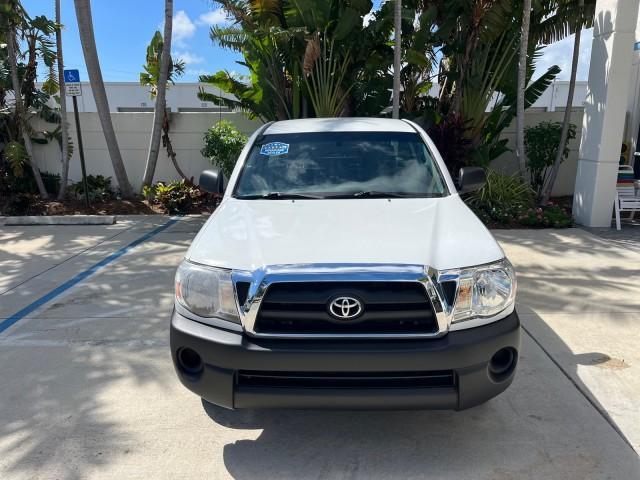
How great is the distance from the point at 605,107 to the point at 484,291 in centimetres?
686

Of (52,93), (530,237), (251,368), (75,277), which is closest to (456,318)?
(251,368)

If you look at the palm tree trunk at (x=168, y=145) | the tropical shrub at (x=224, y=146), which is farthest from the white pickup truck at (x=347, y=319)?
the palm tree trunk at (x=168, y=145)

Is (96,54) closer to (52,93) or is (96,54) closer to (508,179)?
(52,93)

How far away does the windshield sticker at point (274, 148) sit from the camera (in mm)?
4133

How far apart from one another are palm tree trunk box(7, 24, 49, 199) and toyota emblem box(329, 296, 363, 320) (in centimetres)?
982

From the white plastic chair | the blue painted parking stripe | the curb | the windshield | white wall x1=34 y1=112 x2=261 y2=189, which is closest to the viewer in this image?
the windshield

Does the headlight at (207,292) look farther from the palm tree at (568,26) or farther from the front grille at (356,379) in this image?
the palm tree at (568,26)

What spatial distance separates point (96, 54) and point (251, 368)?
9.36 meters

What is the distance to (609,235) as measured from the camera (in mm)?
7789

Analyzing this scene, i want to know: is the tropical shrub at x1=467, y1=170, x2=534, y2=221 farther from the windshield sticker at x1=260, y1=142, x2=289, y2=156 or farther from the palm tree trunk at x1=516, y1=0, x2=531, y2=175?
the windshield sticker at x1=260, y1=142, x2=289, y2=156

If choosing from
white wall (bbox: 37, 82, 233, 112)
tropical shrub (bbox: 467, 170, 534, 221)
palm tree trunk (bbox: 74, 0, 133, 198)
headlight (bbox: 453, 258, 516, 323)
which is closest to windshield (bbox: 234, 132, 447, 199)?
headlight (bbox: 453, 258, 516, 323)

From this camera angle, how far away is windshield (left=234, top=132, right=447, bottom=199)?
12.3ft

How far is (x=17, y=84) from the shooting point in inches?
385

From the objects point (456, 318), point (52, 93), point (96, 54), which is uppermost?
point (96, 54)
